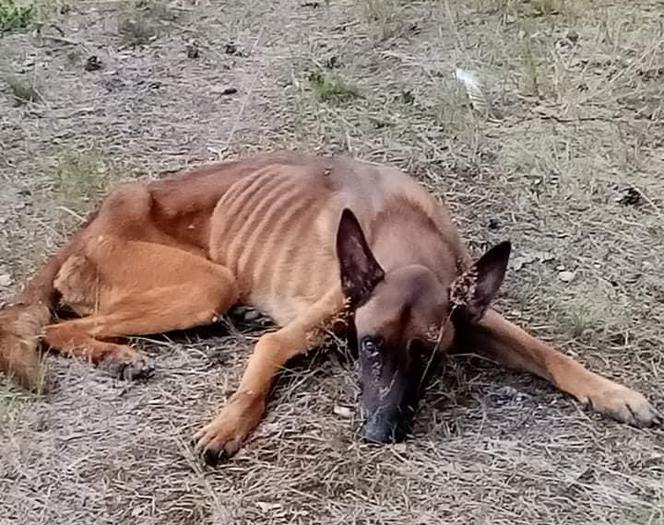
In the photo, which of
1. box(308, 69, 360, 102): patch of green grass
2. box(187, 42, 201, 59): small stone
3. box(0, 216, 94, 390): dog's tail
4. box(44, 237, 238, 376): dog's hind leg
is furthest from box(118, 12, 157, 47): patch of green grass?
box(44, 237, 238, 376): dog's hind leg

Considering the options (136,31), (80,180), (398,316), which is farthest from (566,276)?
(136,31)

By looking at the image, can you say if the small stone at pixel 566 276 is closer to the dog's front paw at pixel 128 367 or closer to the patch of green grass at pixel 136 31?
the dog's front paw at pixel 128 367

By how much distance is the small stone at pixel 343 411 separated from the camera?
4.07m

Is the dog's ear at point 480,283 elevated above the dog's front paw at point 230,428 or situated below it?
above

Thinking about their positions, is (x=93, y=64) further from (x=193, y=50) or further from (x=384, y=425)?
(x=384, y=425)

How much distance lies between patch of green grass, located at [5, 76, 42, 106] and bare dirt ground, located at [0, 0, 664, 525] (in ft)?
0.04

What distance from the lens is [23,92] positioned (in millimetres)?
6574

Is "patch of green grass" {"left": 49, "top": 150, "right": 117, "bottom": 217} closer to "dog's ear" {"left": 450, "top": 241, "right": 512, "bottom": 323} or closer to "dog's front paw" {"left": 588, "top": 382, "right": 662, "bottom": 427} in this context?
"dog's ear" {"left": 450, "top": 241, "right": 512, "bottom": 323}

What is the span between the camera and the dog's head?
3.84m

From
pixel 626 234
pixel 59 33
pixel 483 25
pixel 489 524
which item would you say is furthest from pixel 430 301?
pixel 59 33

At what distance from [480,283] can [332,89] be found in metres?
2.68

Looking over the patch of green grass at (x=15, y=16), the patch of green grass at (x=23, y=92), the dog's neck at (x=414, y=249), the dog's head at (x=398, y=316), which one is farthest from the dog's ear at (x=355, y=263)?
the patch of green grass at (x=15, y=16)

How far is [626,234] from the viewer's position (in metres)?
5.26

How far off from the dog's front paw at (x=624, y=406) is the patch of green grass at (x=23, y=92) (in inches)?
151
